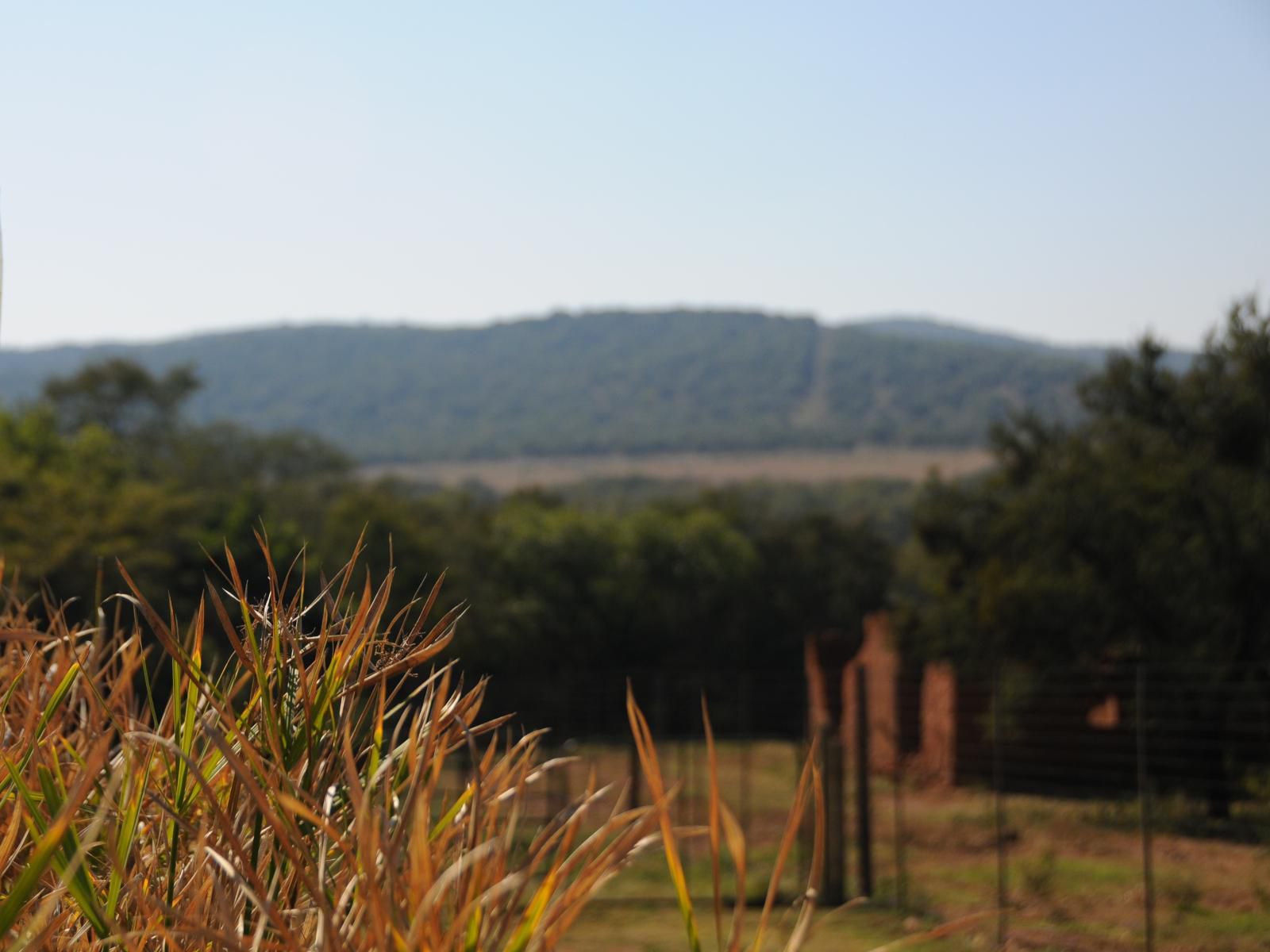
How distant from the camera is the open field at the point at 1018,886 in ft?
28.0

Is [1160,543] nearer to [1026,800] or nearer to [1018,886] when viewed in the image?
[1026,800]

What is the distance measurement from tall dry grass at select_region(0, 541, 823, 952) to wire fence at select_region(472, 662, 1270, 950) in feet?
8.67

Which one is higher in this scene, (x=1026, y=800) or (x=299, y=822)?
(x=299, y=822)

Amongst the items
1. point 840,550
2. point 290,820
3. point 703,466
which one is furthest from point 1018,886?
point 703,466

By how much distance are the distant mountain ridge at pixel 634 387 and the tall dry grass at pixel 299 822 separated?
102 meters

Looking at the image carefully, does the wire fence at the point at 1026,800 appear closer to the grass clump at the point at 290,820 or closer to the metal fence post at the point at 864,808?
the metal fence post at the point at 864,808

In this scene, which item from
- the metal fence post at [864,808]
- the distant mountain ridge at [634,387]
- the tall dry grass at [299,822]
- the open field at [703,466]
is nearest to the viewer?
the tall dry grass at [299,822]

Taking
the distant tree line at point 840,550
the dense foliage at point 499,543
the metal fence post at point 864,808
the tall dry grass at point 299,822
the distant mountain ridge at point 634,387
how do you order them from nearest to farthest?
1. the tall dry grass at point 299,822
2. the metal fence post at point 864,808
3. the distant tree line at point 840,550
4. the dense foliage at point 499,543
5. the distant mountain ridge at point 634,387

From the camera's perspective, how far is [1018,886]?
412 inches

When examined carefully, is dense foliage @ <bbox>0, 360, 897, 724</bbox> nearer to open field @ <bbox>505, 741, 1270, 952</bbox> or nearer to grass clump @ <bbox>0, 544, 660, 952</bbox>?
open field @ <bbox>505, 741, 1270, 952</bbox>

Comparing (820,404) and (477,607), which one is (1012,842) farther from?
(820,404)

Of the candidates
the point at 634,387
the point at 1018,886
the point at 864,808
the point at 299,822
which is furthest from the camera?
the point at 634,387

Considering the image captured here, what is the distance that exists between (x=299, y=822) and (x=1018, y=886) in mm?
9858

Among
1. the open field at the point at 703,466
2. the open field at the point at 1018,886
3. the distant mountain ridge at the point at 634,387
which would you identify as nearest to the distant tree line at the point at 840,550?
the open field at the point at 1018,886
